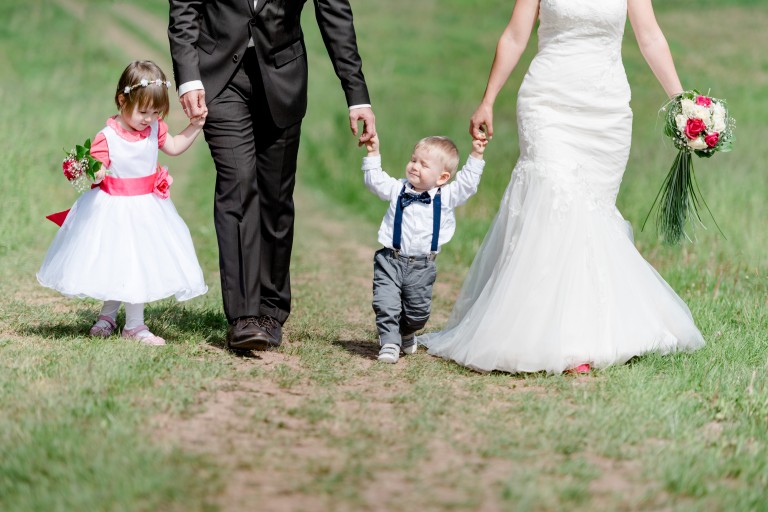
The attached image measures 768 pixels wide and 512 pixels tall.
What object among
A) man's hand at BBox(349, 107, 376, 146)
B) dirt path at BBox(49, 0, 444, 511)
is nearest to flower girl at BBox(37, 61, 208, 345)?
dirt path at BBox(49, 0, 444, 511)

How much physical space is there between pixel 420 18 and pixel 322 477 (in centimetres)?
3198

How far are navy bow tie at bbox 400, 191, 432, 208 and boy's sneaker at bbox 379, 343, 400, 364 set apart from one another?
2.71 ft

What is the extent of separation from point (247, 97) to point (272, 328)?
1.42 metres

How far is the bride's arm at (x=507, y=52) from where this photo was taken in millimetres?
6418

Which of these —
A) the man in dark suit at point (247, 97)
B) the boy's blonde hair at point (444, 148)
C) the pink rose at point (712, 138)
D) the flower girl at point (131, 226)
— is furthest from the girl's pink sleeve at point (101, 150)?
the pink rose at point (712, 138)

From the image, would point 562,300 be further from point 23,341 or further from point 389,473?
point 23,341

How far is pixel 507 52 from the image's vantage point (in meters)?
6.52

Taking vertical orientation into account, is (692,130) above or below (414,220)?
above

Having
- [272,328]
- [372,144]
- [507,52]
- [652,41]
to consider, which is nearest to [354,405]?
[272,328]

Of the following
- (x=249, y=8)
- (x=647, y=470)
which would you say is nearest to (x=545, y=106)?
(x=249, y=8)

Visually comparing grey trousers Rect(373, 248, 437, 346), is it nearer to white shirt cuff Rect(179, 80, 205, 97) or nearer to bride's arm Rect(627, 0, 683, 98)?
white shirt cuff Rect(179, 80, 205, 97)

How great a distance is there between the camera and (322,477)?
4156mm

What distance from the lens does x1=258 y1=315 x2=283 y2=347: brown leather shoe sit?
6.69m

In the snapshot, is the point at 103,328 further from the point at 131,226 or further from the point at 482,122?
the point at 482,122
